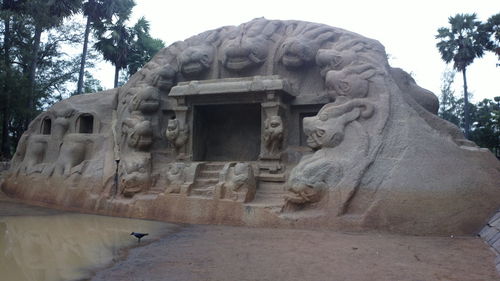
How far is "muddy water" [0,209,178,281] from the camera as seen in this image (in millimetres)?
3572

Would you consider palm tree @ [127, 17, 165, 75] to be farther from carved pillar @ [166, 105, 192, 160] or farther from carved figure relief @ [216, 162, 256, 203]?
carved figure relief @ [216, 162, 256, 203]

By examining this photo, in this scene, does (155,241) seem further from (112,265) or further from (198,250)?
(112,265)

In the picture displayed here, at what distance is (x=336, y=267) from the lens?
3.68 metres

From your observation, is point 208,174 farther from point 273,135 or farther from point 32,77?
point 32,77

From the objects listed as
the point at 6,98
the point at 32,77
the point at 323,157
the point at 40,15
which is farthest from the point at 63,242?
the point at 32,77

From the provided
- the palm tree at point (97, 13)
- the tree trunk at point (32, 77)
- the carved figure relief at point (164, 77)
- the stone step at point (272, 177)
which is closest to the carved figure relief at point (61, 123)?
the carved figure relief at point (164, 77)

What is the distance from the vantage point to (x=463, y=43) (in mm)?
20750

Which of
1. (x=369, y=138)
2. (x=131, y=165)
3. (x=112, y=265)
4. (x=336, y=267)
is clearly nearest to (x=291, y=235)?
(x=336, y=267)

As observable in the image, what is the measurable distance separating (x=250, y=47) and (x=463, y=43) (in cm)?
1736

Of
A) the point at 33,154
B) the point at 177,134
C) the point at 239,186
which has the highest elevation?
the point at 177,134

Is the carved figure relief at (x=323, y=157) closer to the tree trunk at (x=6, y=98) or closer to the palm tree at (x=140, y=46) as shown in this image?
the tree trunk at (x=6, y=98)

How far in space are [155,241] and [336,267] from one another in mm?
2474

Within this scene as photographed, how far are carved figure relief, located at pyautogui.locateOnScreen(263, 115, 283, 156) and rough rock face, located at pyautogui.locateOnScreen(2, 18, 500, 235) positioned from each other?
0.08 ft

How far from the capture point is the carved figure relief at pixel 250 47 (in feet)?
26.8
